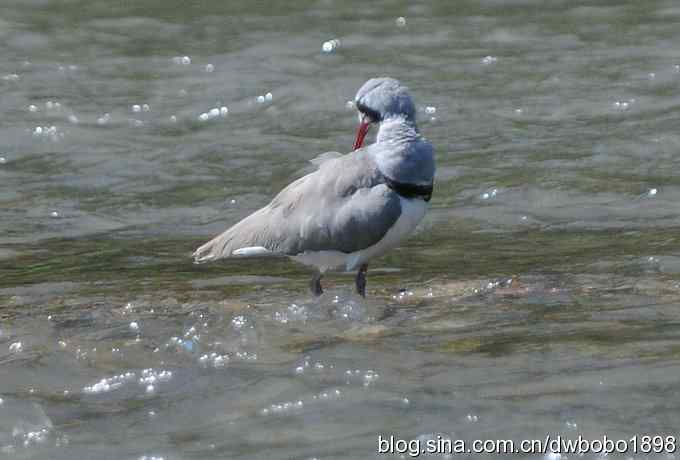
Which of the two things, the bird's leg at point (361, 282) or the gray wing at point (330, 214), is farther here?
the bird's leg at point (361, 282)

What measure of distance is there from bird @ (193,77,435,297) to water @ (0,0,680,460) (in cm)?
35

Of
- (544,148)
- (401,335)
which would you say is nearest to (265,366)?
(401,335)

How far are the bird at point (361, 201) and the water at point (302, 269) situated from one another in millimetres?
355

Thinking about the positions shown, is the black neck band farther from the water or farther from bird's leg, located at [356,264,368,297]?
bird's leg, located at [356,264,368,297]

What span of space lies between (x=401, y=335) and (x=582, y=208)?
4533 mm

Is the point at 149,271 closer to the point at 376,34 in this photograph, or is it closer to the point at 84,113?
the point at 84,113

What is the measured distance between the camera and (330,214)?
9.07m

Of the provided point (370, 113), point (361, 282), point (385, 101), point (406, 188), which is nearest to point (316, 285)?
point (361, 282)

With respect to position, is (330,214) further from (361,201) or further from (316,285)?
(316,285)

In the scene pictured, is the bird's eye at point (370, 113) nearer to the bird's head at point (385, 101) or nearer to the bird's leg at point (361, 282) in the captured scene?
the bird's head at point (385, 101)

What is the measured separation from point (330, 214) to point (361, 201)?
240mm

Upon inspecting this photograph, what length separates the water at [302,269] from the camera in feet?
22.9

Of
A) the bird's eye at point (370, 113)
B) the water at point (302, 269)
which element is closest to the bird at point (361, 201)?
the bird's eye at point (370, 113)

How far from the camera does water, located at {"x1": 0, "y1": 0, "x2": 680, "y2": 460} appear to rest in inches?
275
